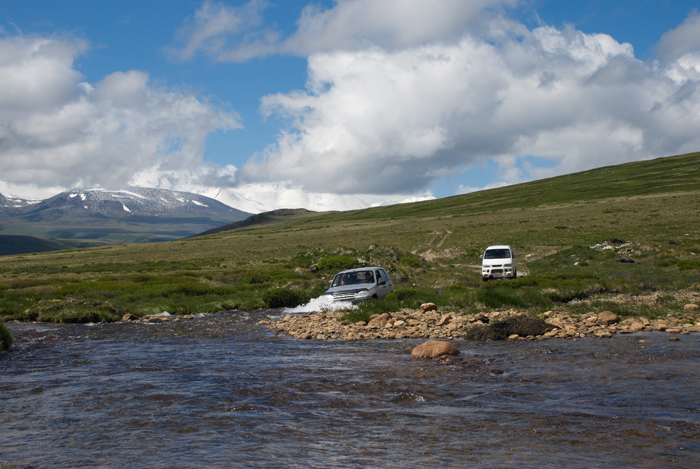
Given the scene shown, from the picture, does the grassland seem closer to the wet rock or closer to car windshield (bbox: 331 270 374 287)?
car windshield (bbox: 331 270 374 287)

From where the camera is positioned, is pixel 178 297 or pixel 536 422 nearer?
pixel 536 422

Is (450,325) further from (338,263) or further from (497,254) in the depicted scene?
(338,263)

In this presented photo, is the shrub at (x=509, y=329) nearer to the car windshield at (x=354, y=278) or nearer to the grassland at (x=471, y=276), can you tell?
the grassland at (x=471, y=276)

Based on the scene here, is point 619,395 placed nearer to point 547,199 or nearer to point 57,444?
point 57,444

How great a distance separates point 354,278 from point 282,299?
245 inches

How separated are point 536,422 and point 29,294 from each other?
107 feet

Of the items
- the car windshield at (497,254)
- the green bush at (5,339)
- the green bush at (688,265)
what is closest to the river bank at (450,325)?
the green bush at (5,339)

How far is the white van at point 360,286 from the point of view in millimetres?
21172

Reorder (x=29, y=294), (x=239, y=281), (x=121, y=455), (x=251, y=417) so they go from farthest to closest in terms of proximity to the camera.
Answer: (x=239, y=281) < (x=29, y=294) < (x=251, y=417) < (x=121, y=455)

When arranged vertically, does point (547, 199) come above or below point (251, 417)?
above

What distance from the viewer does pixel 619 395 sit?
805cm

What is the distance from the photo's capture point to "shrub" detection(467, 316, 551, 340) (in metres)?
14.1

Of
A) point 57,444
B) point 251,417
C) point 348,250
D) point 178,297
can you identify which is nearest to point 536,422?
point 251,417

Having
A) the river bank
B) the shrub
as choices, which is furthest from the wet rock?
the shrub
